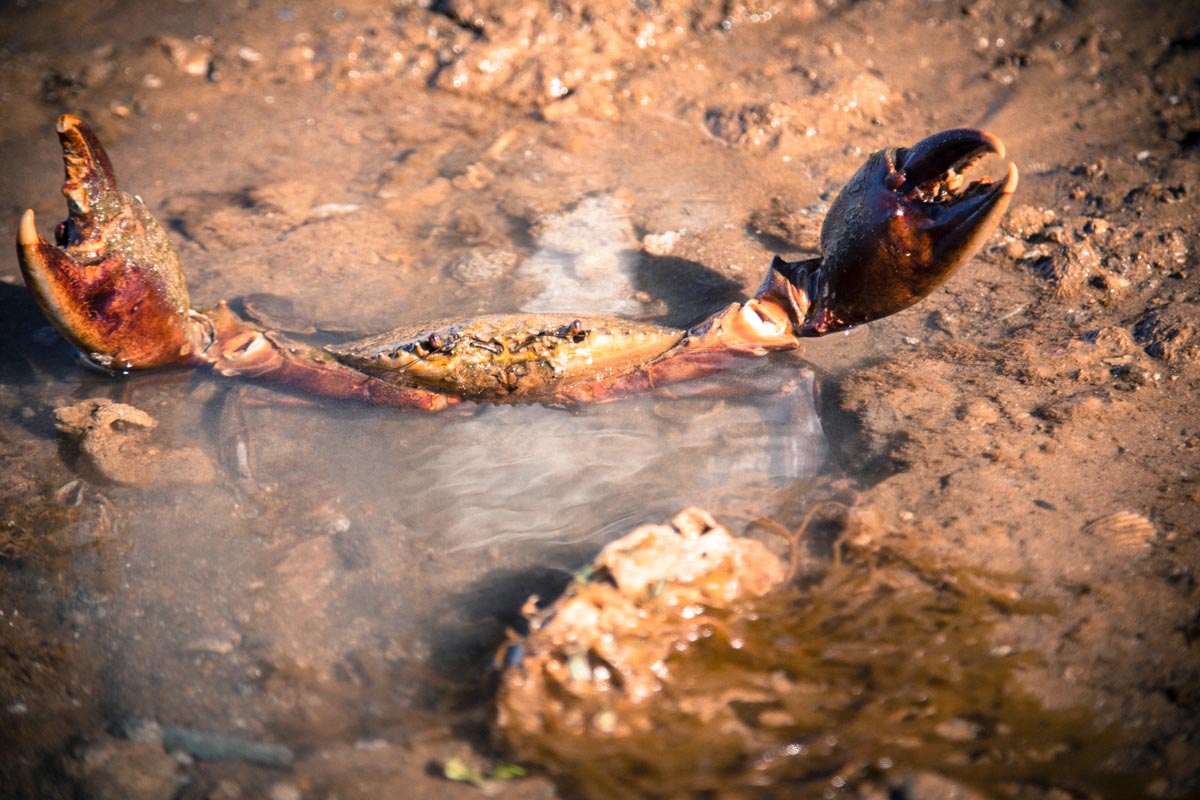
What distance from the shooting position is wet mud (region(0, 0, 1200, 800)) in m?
2.92

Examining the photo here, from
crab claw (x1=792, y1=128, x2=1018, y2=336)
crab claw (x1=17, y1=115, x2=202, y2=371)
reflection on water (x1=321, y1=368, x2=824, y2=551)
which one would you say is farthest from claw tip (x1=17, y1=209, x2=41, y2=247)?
crab claw (x1=792, y1=128, x2=1018, y2=336)

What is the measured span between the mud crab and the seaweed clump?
1341 millimetres

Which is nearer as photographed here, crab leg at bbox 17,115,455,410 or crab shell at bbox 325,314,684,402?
crab leg at bbox 17,115,455,410

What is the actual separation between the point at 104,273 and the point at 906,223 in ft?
13.8

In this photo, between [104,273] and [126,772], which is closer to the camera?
[126,772]

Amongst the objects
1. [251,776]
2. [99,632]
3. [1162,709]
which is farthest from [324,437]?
[1162,709]

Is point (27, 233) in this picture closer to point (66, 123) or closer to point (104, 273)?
point (104, 273)

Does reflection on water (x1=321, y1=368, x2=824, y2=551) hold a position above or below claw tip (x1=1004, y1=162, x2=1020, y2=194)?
below

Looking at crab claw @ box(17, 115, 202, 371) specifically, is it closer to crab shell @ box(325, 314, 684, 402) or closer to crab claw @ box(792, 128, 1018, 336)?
crab shell @ box(325, 314, 684, 402)

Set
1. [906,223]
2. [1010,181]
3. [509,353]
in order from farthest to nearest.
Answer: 1. [509,353]
2. [906,223]
3. [1010,181]

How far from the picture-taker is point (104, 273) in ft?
13.7

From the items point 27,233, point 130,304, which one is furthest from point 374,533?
point 27,233

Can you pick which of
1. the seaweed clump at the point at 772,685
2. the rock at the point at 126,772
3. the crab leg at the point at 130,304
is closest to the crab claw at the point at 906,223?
the seaweed clump at the point at 772,685

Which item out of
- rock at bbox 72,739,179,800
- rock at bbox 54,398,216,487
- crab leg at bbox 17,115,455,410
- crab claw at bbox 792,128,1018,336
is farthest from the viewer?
rock at bbox 54,398,216,487
